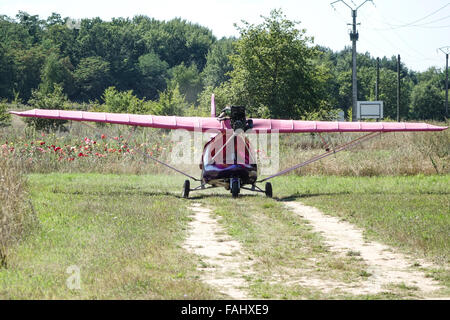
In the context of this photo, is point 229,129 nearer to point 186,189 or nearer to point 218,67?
point 186,189

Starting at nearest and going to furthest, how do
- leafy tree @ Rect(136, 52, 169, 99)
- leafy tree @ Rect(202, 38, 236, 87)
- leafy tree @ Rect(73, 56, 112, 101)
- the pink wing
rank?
the pink wing → leafy tree @ Rect(73, 56, 112, 101) → leafy tree @ Rect(136, 52, 169, 99) → leafy tree @ Rect(202, 38, 236, 87)

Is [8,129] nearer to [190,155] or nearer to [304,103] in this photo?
[190,155]

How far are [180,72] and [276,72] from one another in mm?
103555

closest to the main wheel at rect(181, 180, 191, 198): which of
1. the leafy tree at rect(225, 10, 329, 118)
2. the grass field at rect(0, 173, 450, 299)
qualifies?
the grass field at rect(0, 173, 450, 299)

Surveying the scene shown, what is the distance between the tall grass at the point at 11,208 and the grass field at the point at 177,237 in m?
0.19

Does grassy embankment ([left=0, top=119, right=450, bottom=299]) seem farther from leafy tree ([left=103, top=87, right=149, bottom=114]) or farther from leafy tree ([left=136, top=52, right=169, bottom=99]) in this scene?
leafy tree ([left=136, top=52, right=169, bottom=99])

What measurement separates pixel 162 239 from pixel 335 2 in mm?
39189

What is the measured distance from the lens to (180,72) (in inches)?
5989

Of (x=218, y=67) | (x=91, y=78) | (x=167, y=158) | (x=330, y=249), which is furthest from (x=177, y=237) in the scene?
(x=218, y=67)

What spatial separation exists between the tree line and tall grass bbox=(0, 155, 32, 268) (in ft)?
79.3

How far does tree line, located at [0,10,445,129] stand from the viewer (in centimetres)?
5053

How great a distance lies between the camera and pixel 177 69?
6137 inches

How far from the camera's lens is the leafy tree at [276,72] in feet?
164
